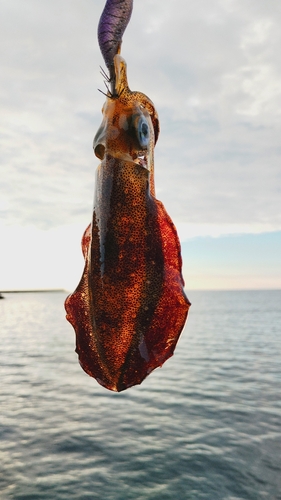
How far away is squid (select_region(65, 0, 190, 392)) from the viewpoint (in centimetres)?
173

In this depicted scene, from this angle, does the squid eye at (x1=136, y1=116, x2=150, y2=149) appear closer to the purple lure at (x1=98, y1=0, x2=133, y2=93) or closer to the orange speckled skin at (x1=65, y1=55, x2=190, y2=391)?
the orange speckled skin at (x1=65, y1=55, x2=190, y2=391)

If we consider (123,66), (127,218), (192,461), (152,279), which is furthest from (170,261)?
(192,461)

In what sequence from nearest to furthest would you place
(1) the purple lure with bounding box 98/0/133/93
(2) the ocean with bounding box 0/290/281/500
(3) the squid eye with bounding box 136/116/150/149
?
(1) the purple lure with bounding box 98/0/133/93 < (3) the squid eye with bounding box 136/116/150/149 < (2) the ocean with bounding box 0/290/281/500

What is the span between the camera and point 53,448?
49.4 feet

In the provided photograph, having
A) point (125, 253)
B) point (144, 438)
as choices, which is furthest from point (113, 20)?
point (144, 438)

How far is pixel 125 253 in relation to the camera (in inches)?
67.9

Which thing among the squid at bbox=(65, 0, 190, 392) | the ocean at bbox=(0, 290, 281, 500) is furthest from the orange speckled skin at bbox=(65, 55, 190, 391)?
the ocean at bbox=(0, 290, 281, 500)

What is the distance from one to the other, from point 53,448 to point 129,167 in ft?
50.4

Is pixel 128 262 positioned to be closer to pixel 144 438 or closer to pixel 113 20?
pixel 113 20

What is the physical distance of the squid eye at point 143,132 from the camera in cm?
183

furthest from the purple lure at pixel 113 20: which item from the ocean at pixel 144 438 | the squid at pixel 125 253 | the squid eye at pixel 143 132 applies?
the ocean at pixel 144 438

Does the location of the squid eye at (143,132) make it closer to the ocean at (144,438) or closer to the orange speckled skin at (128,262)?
the orange speckled skin at (128,262)

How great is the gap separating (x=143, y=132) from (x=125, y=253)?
0.54 m

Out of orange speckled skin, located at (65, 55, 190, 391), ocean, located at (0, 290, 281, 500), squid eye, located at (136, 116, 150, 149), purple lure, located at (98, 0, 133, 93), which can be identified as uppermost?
purple lure, located at (98, 0, 133, 93)
